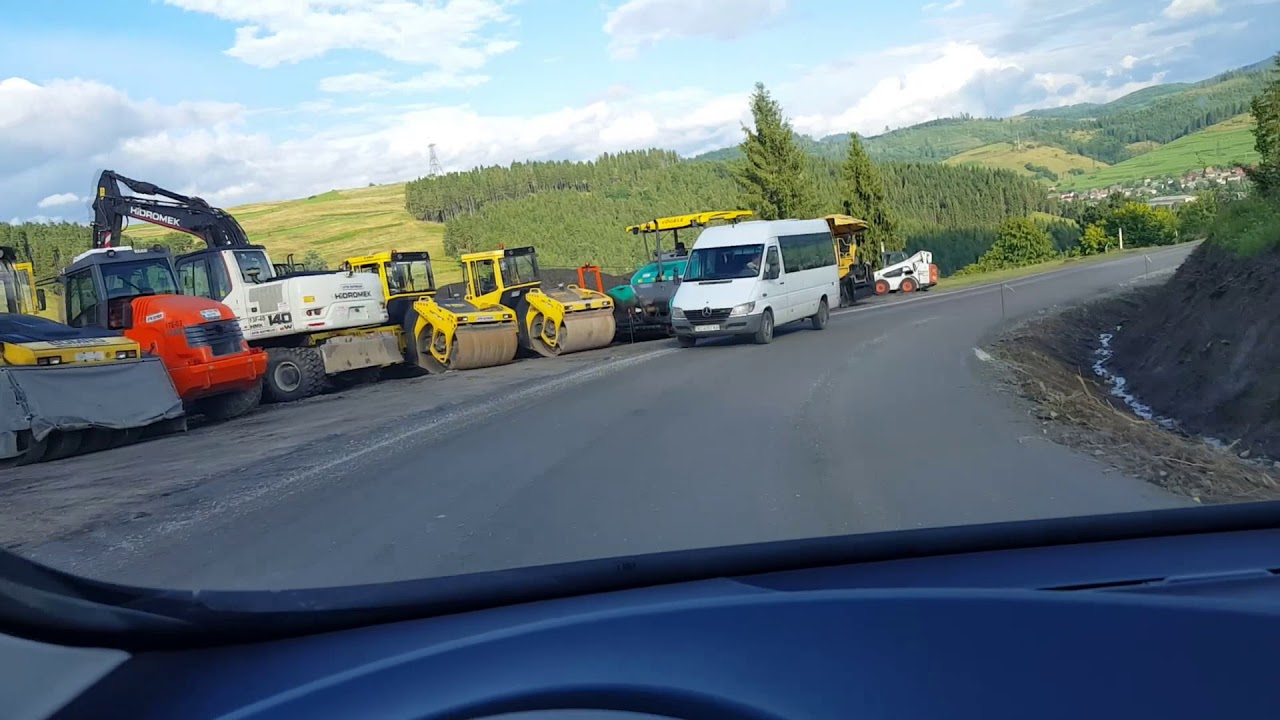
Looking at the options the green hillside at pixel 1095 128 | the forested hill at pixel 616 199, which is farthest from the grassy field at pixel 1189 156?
the forested hill at pixel 616 199

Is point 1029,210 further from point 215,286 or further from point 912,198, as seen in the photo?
point 215,286

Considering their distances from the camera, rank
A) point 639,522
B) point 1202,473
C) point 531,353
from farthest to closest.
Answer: point 531,353, point 1202,473, point 639,522

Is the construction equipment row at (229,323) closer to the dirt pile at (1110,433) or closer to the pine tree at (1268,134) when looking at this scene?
the dirt pile at (1110,433)

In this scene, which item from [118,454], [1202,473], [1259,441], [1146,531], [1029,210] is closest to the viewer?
[1146,531]

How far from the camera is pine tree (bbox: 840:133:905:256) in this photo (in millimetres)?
48562

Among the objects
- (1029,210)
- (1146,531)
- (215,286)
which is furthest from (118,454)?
(1029,210)

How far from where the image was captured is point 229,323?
52.3ft

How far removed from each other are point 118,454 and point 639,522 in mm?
9341

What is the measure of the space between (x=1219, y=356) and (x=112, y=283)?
16549 millimetres

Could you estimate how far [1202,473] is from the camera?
23.4ft

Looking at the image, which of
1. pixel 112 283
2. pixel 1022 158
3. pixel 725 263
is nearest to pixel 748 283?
pixel 725 263

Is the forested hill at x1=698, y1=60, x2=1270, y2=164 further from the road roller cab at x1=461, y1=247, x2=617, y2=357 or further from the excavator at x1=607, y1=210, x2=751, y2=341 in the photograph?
the road roller cab at x1=461, y1=247, x2=617, y2=357

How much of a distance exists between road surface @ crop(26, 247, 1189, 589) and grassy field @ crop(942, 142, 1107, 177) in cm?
8212

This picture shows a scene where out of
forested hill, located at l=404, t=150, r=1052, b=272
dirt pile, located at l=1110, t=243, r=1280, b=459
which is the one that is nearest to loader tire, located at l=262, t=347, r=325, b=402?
dirt pile, located at l=1110, t=243, r=1280, b=459
